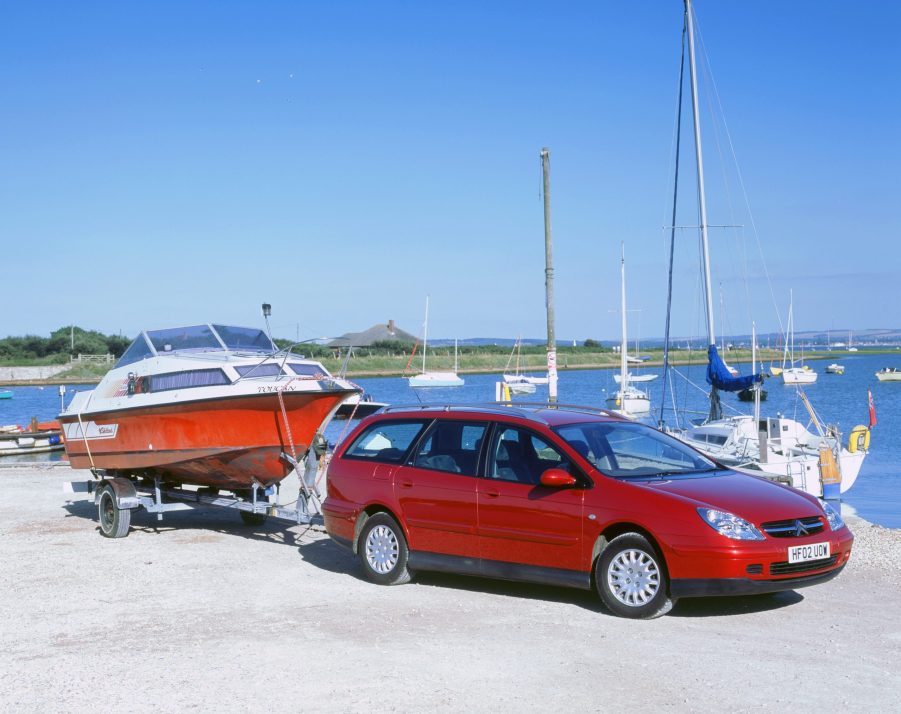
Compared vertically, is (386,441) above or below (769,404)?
above

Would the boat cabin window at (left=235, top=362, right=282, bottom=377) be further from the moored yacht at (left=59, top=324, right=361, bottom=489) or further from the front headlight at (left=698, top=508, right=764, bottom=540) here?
the front headlight at (left=698, top=508, right=764, bottom=540)

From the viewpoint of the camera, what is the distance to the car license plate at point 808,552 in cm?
799

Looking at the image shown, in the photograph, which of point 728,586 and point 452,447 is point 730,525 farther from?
point 452,447

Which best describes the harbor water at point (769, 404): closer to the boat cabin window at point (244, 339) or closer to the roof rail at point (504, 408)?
the roof rail at point (504, 408)

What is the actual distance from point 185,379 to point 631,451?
650cm

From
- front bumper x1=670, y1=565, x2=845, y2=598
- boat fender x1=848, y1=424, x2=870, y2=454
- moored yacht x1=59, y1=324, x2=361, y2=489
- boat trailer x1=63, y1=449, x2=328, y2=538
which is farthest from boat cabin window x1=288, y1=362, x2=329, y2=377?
boat fender x1=848, y1=424, x2=870, y2=454

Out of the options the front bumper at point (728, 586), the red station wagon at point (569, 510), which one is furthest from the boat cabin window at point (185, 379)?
the front bumper at point (728, 586)

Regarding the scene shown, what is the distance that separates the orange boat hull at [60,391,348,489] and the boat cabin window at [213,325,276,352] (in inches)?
59.9

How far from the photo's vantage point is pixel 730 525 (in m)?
7.94

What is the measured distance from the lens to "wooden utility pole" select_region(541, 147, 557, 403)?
2047 centimetres

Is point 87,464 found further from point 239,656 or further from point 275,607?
point 239,656

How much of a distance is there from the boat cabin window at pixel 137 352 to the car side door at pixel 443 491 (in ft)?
18.6

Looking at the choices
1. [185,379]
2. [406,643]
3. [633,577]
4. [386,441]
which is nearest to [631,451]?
[633,577]

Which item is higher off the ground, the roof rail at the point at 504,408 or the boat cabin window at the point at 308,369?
the boat cabin window at the point at 308,369
